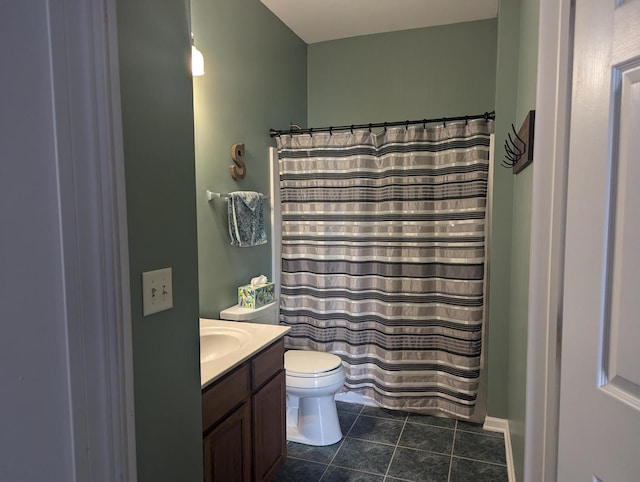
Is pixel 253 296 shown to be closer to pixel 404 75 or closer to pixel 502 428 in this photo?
pixel 502 428

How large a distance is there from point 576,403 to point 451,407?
70.9 inches

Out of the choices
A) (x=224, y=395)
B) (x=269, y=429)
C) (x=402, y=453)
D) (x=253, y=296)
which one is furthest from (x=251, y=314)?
(x=402, y=453)

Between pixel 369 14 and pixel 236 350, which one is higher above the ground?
pixel 369 14

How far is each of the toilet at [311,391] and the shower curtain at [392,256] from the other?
1.32 ft

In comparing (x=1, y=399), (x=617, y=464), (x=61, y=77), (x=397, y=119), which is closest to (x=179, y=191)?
(x=61, y=77)

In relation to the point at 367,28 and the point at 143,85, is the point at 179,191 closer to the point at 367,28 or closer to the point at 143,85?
the point at 143,85

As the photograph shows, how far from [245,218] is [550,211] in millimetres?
1682

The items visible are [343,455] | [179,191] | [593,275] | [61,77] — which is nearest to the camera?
[61,77]

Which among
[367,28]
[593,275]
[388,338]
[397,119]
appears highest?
[367,28]

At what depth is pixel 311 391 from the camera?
2277 mm

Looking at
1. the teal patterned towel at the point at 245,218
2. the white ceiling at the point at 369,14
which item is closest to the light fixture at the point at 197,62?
the teal patterned towel at the point at 245,218

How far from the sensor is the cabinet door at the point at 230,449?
1.44 m

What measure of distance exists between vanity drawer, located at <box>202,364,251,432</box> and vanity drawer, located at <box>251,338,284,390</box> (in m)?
0.06

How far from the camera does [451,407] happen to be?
257 centimetres
